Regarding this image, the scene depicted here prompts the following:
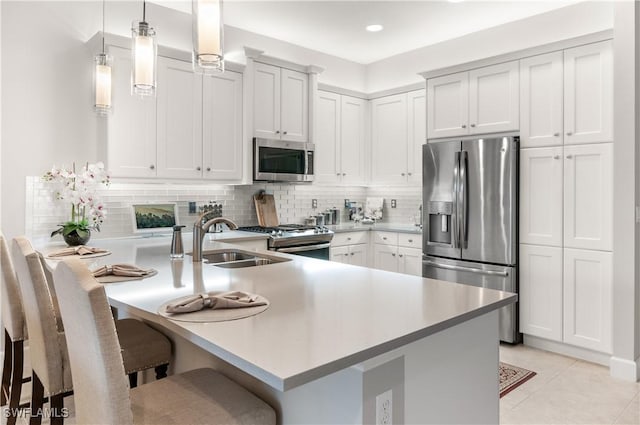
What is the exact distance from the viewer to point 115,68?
3.40 metres

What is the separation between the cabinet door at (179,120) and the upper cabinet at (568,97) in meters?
2.75

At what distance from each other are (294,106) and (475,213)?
2.05 meters

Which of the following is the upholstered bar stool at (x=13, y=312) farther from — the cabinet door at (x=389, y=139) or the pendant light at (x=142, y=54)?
the cabinet door at (x=389, y=139)

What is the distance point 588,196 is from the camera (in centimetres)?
338

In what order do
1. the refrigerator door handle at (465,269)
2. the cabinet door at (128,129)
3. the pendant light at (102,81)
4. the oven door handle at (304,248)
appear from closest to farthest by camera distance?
the pendant light at (102,81) < the cabinet door at (128,129) < the refrigerator door handle at (465,269) < the oven door handle at (304,248)

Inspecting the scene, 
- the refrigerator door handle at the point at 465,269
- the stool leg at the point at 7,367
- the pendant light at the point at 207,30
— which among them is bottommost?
the stool leg at the point at 7,367

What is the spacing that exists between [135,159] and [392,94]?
2977 millimetres

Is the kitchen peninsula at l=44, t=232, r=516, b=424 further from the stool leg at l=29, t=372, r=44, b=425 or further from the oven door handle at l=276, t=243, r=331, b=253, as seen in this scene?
the oven door handle at l=276, t=243, r=331, b=253

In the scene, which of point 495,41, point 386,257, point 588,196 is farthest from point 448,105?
point 386,257

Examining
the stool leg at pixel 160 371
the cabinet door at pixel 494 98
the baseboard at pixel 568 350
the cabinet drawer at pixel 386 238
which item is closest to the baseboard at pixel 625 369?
the baseboard at pixel 568 350

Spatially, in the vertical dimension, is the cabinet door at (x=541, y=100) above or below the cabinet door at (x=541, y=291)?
above

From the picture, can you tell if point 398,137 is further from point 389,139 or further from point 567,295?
point 567,295

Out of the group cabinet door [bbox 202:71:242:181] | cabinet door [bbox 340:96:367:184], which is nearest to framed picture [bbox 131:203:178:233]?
cabinet door [bbox 202:71:242:181]

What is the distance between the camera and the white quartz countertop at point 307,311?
1005mm
